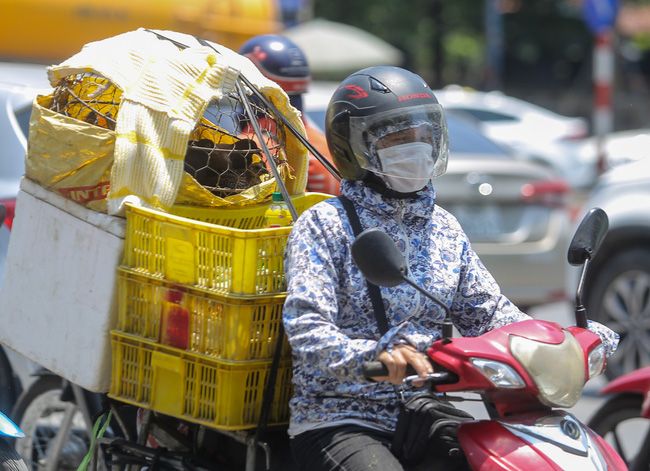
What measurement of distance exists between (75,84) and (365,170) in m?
1.33

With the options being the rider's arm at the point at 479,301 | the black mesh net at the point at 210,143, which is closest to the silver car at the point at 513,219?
the black mesh net at the point at 210,143

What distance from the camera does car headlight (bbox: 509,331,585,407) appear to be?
100 inches

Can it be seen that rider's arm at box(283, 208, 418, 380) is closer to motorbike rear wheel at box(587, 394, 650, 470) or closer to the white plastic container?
the white plastic container

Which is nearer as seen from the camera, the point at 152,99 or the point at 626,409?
the point at 152,99

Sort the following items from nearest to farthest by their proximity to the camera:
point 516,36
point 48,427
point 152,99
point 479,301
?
point 479,301 → point 152,99 → point 48,427 → point 516,36

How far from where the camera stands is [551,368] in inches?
101

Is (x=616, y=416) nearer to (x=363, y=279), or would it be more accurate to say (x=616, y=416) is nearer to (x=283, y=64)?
(x=363, y=279)

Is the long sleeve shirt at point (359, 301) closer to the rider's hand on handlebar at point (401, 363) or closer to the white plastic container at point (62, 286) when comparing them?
the rider's hand on handlebar at point (401, 363)

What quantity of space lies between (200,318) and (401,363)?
2.28ft

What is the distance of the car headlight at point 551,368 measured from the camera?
8.37 ft

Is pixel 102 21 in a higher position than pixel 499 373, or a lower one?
higher

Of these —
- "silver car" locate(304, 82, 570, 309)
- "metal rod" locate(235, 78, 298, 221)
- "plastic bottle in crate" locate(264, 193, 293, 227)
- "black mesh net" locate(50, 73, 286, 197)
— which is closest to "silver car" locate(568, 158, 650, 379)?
"silver car" locate(304, 82, 570, 309)

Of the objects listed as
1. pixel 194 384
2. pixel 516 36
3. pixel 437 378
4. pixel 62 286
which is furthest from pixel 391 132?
pixel 516 36

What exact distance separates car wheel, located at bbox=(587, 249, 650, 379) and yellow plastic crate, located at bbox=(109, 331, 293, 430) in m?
4.03
